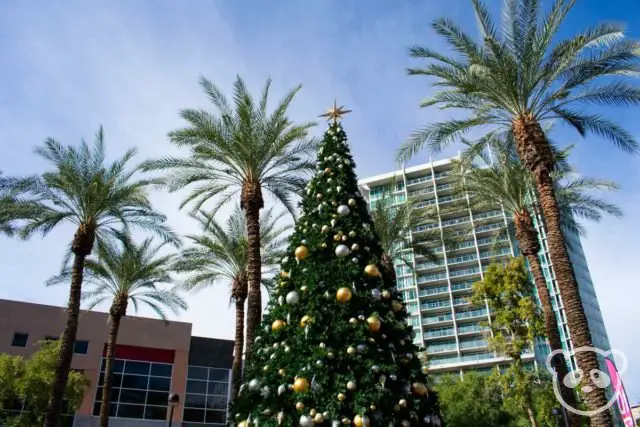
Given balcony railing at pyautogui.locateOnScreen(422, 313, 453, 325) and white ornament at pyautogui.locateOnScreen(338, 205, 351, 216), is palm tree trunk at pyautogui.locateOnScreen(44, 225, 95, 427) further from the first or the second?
balcony railing at pyautogui.locateOnScreen(422, 313, 453, 325)

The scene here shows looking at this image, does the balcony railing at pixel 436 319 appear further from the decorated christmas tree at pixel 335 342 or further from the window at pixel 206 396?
the decorated christmas tree at pixel 335 342

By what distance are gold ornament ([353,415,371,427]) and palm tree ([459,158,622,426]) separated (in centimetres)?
1286

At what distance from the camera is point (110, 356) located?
2259 cm

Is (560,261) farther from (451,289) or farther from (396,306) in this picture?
(451,289)

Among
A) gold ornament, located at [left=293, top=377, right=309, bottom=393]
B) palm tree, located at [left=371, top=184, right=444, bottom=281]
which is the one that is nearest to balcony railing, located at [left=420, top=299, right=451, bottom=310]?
palm tree, located at [left=371, top=184, right=444, bottom=281]

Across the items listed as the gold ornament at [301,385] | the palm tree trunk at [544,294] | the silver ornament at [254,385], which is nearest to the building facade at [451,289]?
the palm tree trunk at [544,294]

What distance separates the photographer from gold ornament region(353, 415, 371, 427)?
5953 millimetres

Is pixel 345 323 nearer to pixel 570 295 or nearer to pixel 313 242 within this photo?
pixel 313 242

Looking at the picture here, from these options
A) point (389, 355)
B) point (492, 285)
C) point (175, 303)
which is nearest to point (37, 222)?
point (175, 303)

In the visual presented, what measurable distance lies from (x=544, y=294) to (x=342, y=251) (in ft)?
43.1

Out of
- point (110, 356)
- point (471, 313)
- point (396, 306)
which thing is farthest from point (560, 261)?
point (471, 313)

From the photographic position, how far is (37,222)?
704 inches

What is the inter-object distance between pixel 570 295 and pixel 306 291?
7.36 metres

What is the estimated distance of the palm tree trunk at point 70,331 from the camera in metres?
15.2
